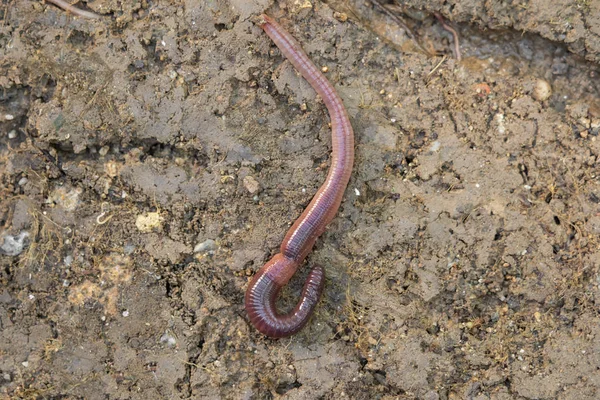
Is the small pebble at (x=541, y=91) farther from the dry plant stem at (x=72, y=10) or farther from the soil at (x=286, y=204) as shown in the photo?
the dry plant stem at (x=72, y=10)

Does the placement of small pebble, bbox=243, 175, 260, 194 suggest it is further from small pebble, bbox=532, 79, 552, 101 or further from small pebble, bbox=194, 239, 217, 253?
small pebble, bbox=532, 79, 552, 101

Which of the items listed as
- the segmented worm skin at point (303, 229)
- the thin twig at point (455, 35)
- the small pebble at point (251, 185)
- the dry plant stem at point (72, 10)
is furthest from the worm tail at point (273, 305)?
the dry plant stem at point (72, 10)

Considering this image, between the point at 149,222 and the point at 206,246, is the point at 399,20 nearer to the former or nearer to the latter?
the point at 206,246

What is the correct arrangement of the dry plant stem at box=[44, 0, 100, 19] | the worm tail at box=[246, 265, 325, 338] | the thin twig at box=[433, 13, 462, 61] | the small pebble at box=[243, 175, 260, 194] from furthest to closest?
1. the thin twig at box=[433, 13, 462, 61]
2. the dry plant stem at box=[44, 0, 100, 19]
3. the small pebble at box=[243, 175, 260, 194]
4. the worm tail at box=[246, 265, 325, 338]

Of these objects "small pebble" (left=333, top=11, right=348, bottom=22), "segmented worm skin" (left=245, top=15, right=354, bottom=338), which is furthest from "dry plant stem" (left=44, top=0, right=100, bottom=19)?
"small pebble" (left=333, top=11, right=348, bottom=22)

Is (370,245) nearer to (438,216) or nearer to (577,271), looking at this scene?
(438,216)
